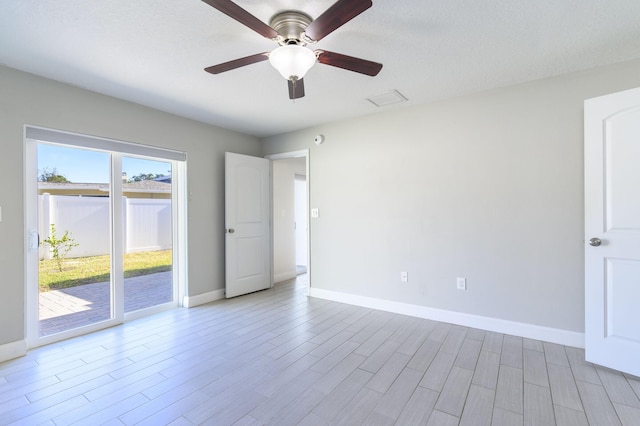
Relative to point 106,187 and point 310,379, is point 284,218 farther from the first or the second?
point 310,379

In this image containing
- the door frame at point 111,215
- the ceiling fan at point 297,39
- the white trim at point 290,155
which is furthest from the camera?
the white trim at point 290,155

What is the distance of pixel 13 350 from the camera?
2498 millimetres

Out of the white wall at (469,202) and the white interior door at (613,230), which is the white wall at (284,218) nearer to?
the white wall at (469,202)

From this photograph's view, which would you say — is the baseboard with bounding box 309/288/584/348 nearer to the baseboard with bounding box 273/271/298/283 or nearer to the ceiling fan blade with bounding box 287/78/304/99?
the baseboard with bounding box 273/271/298/283

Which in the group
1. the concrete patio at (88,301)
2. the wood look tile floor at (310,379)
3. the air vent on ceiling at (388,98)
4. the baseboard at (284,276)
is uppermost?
the air vent on ceiling at (388,98)

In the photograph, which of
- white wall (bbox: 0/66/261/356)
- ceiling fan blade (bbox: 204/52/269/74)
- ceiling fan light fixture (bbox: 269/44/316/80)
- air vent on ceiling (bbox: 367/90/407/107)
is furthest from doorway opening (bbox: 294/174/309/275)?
ceiling fan light fixture (bbox: 269/44/316/80)

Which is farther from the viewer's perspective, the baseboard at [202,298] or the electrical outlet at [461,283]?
the baseboard at [202,298]

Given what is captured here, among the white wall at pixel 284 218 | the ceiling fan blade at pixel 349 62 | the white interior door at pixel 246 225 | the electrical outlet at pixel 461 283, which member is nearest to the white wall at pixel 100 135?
the white interior door at pixel 246 225

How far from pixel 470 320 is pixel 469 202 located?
1230 millimetres

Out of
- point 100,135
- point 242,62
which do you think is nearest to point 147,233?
point 100,135

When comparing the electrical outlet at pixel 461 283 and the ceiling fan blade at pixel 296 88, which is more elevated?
the ceiling fan blade at pixel 296 88

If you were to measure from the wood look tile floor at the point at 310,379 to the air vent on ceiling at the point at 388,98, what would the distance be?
2.44 m

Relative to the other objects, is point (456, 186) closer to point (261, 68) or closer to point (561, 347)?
point (561, 347)

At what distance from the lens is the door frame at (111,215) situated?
8.67 ft
